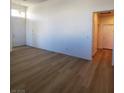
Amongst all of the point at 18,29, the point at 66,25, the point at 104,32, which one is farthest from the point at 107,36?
the point at 18,29

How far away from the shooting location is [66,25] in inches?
251

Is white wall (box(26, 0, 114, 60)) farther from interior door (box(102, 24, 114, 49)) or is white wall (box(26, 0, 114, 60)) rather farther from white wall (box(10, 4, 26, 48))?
interior door (box(102, 24, 114, 49))

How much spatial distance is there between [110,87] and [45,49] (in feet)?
18.7

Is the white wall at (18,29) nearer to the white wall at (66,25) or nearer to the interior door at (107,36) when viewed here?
the white wall at (66,25)

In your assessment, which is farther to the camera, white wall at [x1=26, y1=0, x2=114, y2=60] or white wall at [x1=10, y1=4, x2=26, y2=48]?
white wall at [x1=10, y1=4, x2=26, y2=48]

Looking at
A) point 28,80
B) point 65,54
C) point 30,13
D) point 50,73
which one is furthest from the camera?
point 30,13

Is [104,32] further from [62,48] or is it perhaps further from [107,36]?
[62,48]

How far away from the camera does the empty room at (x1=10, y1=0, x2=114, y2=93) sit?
307cm

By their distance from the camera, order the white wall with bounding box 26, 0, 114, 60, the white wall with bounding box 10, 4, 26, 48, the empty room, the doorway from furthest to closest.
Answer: the white wall with bounding box 10, 4, 26, 48, the doorway, the white wall with bounding box 26, 0, 114, 60, the empty room

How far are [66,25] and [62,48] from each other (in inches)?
52.0

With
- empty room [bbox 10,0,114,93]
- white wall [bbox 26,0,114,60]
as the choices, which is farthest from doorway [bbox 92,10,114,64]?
white wall [bbox 26,0,114,60]
